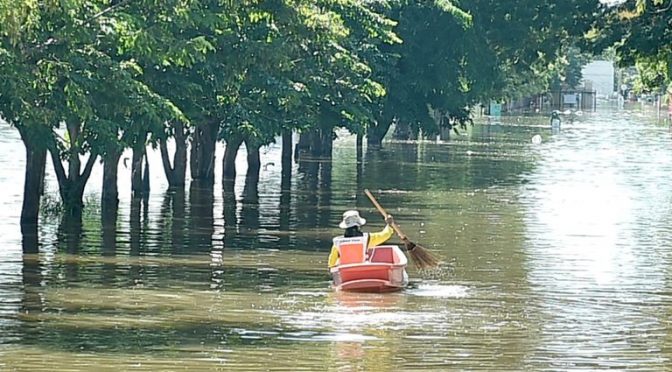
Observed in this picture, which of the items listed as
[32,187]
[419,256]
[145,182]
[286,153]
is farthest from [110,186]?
[286,153]

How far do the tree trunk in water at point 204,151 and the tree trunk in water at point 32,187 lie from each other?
13389 millimetres

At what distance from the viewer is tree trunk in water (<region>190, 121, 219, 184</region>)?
47.0 m

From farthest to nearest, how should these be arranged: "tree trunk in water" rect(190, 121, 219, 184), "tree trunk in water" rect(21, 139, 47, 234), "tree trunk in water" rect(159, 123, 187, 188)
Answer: "tree trunk in water" rect(159, 123, 187, 188) → "tree trunk in water" rect(190, 121, 219, 184) → "tree trunk in water" rect(21, 139, 47, 234)

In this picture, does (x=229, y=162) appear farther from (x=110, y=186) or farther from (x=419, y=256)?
(x=419, y=256)

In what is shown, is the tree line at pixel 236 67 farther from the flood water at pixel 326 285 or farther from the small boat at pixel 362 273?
the small boat at pixel 362 273

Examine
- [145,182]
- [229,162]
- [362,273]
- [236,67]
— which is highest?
[236,67]

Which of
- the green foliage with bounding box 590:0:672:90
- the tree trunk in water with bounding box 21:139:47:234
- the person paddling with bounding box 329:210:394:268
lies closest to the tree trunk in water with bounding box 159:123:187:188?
the green foliage with bounding box 590:0:672:90

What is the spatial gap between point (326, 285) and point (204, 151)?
2388cm

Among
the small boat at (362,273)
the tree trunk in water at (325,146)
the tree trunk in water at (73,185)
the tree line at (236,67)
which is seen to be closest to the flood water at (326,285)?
the small boat at (362,273)

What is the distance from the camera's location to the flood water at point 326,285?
1869 centimetres

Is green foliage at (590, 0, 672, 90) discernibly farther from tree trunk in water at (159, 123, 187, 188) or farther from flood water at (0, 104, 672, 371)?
tree trunk in water at (159, 123, 187, 188)

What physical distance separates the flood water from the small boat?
0.27m

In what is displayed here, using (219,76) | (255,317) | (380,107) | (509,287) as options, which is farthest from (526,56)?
(255,317)

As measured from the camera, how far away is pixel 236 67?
3678 centimetres
